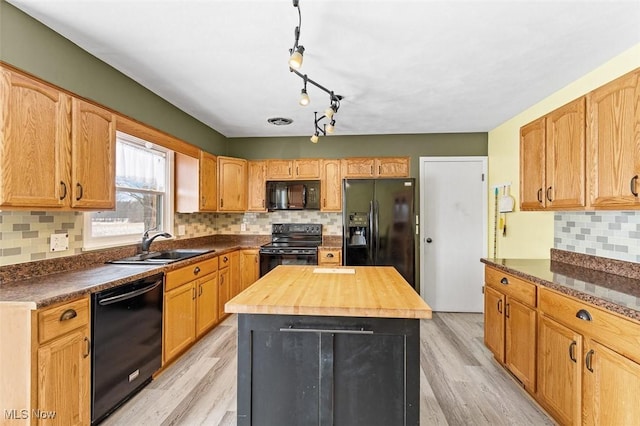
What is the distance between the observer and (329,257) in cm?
381

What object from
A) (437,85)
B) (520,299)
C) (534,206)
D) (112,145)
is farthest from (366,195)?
(112,145)

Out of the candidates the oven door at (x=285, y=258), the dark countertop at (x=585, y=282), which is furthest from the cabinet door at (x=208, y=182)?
the dark countertop at (x=585, y=282)

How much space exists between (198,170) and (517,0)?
10.7ft

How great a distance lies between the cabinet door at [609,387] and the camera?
50.9 inches

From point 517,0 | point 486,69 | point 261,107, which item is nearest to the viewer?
point 517,0

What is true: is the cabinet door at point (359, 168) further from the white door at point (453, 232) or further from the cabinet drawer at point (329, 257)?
the cabinet drawer at point (329, 257)

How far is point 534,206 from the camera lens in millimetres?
2375

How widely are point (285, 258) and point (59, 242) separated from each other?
226 cm

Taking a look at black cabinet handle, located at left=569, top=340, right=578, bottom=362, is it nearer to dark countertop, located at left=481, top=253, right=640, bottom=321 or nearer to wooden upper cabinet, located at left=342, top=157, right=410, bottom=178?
dark countertop, located at left=481, top=253, right=640, bottom=321

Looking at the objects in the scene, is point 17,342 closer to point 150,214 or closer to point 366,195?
point 150,214

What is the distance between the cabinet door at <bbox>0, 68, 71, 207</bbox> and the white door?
3722 millimetres

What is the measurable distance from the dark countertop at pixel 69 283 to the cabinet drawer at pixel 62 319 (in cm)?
5

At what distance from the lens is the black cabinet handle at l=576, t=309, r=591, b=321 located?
152 cm

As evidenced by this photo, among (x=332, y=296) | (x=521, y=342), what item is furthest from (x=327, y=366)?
(x=521, y=342)
